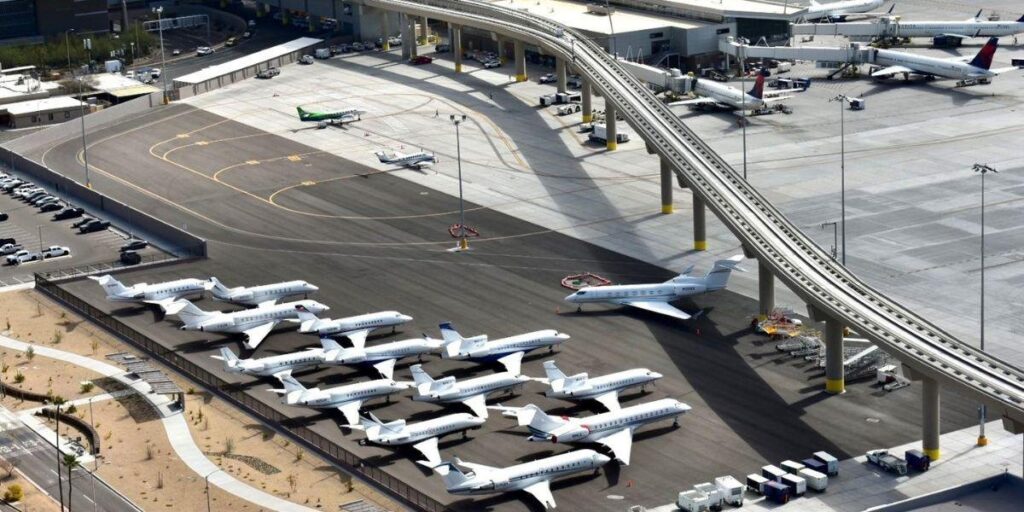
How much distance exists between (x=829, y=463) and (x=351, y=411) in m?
36.5

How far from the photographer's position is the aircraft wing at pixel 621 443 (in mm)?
111000

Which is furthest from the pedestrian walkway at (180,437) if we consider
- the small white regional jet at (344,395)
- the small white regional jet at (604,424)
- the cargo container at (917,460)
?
the cargo container at (917,460)

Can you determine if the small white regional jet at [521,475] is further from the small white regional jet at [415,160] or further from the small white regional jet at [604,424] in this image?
the small white regional jet at [415,160]

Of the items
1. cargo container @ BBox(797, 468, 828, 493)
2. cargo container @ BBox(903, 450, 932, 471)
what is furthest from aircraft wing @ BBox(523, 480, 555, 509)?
cargo container @ BBox(903, 450, 932, 471)

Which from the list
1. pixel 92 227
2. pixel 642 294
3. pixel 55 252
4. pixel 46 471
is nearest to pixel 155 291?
pixel 55 252

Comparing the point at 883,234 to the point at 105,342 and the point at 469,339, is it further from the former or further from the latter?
the point at 105,342

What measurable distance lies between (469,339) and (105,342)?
34.8 m

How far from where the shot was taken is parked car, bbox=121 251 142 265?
16425cm

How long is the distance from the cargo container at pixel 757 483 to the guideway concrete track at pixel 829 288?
1252 centimetres

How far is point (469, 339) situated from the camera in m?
130

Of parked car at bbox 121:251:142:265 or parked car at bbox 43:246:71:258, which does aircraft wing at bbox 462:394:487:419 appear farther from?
parked car at bbox 43:246:71:258

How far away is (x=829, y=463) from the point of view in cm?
10694

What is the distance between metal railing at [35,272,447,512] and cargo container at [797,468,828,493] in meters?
24.2

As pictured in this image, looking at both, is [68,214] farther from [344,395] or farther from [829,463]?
[829,463]
